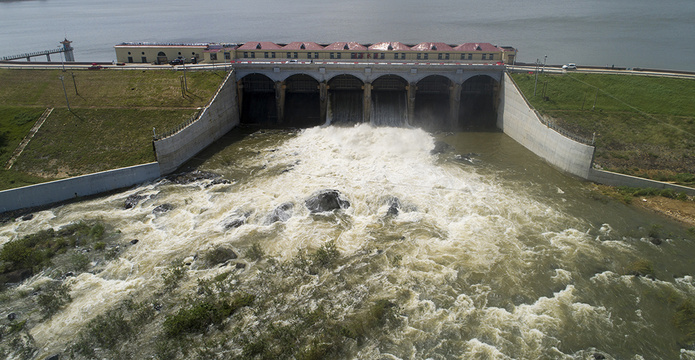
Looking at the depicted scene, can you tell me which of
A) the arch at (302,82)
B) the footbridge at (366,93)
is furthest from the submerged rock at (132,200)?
the arch at (302,82)

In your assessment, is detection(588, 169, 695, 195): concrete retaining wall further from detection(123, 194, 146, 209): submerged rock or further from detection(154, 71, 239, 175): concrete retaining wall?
detection(123, 194, 146, 209): submerged rock

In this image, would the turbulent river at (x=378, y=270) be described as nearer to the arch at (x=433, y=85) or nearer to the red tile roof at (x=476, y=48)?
the arch at (x=433, y=85)

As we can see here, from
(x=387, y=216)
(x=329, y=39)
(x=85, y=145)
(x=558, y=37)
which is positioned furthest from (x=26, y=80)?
(x=558, y=37)

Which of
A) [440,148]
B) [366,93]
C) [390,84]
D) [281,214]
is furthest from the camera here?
[390,84]

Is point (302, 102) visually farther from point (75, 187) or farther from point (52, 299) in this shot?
point (52, 299)

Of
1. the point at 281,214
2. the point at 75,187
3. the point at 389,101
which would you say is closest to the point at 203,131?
the point at 75,187

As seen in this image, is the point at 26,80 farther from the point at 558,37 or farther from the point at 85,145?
the point at 558,37
